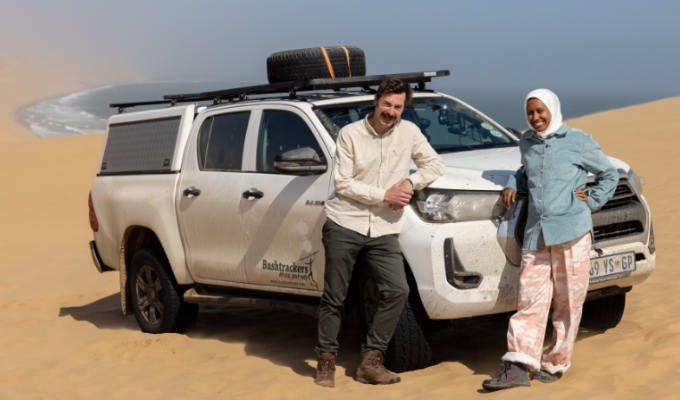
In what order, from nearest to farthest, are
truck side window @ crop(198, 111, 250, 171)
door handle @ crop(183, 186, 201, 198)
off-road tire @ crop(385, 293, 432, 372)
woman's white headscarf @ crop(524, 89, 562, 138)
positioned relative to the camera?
woman's white headscarf @ crop(524, 89, 562, 138), off-road tire @ crop(385, 293, 432, 372), truck side window @ crop(198, 111, 250, 171), door handle @ crop(183, 186, 201, 198)

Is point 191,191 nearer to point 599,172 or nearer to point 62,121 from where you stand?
point 599,172

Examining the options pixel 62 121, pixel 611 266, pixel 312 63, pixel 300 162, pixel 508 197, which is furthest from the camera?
pixel 62 121

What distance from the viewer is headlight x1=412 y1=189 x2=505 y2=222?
5.69 metres

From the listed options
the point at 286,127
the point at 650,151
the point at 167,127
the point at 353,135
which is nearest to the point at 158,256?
the point at 167,127

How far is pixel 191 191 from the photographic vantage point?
7473 millimetres

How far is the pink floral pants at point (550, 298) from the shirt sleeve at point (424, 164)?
0.73 metres

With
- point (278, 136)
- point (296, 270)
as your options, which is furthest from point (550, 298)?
point (278, 136)

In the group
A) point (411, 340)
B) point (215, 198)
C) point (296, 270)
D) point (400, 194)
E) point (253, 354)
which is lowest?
point (253, 354)

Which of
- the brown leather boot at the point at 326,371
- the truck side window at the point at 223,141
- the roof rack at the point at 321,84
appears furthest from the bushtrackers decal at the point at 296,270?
the roof rack at the point at 321,84

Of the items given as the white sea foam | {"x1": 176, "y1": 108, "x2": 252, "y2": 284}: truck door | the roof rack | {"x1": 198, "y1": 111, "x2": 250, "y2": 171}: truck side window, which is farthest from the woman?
the white sea foam

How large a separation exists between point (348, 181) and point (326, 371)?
1303mm

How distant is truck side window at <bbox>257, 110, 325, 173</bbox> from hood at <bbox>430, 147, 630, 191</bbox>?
40.1 inches

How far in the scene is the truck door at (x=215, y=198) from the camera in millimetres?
7082

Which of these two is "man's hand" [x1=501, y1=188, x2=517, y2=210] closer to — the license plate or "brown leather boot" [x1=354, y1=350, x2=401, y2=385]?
the license plate
